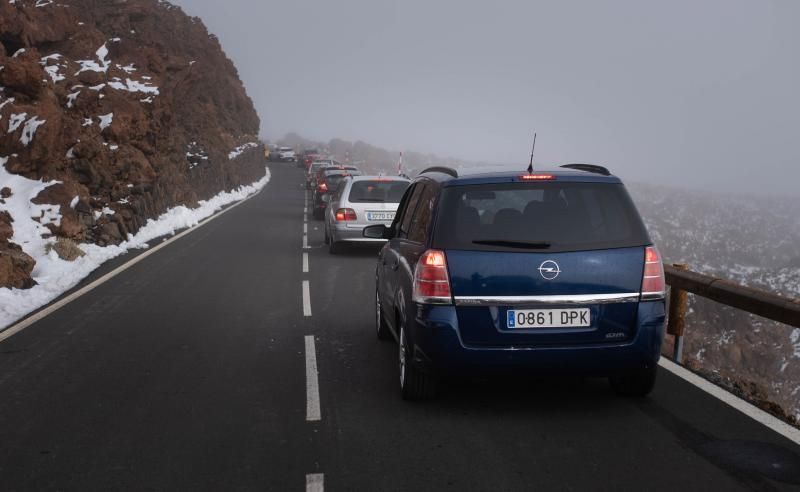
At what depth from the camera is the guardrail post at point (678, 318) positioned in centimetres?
778

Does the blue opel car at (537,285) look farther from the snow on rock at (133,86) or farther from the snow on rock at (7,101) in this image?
the snow on rock at (133,86)

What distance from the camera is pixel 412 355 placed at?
5730 mm

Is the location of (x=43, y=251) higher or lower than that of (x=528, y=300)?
lower

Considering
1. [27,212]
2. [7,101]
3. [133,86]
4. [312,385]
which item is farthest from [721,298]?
[133,86]

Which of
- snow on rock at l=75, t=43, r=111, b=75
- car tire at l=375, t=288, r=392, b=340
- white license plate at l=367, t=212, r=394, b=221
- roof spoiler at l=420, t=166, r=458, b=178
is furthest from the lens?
snow on rock at l=75, t=43, r=111, b=75

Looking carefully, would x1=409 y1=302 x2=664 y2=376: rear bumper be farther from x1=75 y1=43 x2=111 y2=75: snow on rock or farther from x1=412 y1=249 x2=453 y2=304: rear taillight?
x1=75 y1=43 x2=111 y2=75: snow on rock

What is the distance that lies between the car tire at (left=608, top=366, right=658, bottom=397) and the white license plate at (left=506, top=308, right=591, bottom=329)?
74 cm

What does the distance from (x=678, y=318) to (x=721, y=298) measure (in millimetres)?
777

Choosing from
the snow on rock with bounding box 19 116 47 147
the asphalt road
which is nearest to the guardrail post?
the asphalt road

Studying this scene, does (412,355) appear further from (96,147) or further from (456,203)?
(96,147)

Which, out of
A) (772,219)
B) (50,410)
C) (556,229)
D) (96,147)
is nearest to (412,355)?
(556,229)

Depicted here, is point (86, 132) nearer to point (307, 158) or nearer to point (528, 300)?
point (528, 300)

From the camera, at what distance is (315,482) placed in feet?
14.8

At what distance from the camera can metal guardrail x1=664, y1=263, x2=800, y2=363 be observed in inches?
247
